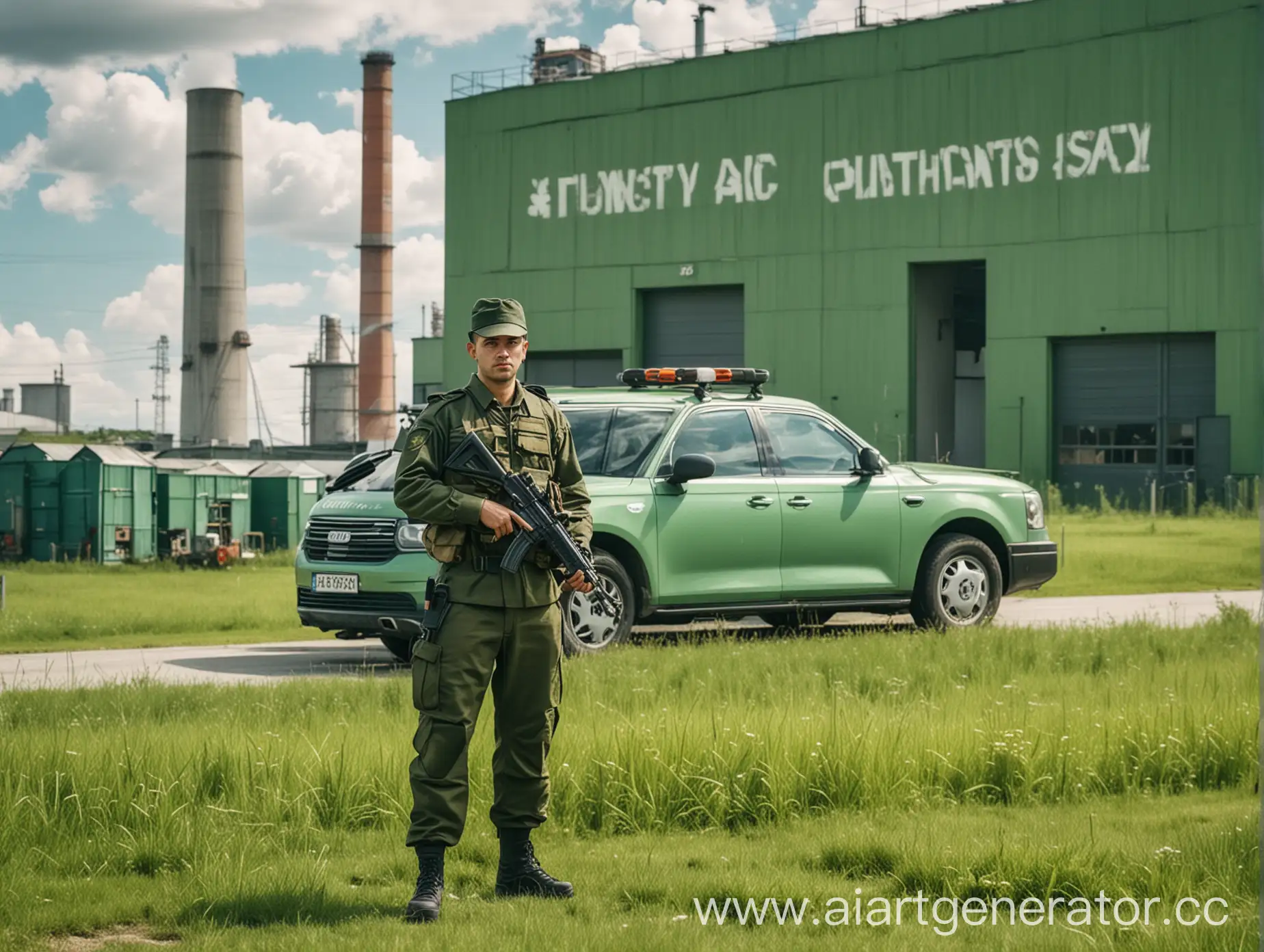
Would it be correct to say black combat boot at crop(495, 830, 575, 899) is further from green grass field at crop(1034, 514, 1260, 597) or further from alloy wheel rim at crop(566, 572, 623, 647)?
green grass field at crop(1034, 514, 1260, 597)

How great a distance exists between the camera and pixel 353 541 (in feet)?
40.7

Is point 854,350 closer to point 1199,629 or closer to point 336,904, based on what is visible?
point 1199,629

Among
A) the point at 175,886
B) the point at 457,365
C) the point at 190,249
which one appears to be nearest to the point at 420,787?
the point at 175,886

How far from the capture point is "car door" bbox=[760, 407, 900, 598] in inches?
518

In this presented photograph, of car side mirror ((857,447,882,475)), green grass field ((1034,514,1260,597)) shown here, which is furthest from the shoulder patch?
green grass field ((1034,514,1260,597))

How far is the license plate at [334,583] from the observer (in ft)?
40.1

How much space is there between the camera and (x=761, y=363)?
48.0 meters

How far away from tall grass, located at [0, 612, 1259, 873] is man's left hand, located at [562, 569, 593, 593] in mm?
1400

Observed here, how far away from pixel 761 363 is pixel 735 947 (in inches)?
1703

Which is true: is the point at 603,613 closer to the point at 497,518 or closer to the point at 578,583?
the point at 578,583

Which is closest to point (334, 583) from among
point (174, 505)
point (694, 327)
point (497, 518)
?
point (497, 518)

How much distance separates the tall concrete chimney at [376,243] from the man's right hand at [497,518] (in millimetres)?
59105

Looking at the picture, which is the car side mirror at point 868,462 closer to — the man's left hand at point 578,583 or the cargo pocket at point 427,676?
the man's left hand at point 578,583

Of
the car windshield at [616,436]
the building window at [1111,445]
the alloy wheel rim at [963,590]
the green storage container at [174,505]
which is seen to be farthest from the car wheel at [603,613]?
the building window at [1111,445]
